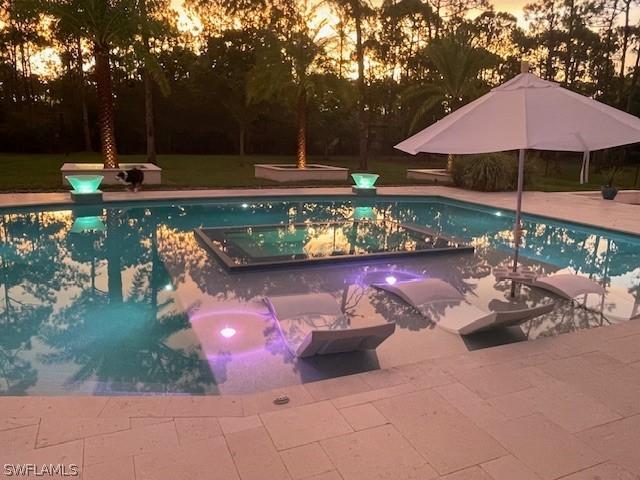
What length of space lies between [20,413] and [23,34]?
38.5m

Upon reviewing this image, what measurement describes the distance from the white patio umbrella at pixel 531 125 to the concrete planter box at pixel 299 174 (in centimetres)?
1517

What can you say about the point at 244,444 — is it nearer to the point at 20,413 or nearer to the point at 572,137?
the point at 20,413

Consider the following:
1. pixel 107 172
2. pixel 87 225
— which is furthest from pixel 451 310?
pixel 107 172

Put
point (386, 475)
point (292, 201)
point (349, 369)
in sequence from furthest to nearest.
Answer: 1. point (292, 201)
2. point (349, 369)
3. point (386, 475)

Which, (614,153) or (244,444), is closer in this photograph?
(244,444)

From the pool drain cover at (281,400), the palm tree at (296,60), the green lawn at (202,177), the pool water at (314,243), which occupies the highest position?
the palm tree at (296,60)

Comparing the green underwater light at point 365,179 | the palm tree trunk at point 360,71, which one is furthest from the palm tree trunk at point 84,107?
the green underwater light at point 365,179

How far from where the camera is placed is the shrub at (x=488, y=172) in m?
18.9

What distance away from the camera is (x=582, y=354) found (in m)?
4.70

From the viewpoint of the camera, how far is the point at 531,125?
17.5ft

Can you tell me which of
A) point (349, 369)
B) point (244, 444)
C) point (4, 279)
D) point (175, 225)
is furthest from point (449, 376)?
point (175, 225)

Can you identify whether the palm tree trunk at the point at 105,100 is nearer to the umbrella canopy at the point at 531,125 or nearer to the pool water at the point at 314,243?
the pool water at the point at 314,243

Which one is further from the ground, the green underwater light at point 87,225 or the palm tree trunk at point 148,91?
the palm tree trunk at point 148,91

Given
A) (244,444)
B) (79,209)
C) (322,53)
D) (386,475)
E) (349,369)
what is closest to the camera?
(386,475)
